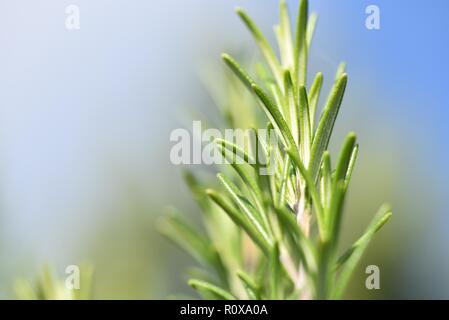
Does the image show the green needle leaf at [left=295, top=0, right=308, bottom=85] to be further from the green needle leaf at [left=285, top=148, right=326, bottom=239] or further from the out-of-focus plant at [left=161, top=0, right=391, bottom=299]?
the green needle leaf at [left=285, top=148, right=326, bottom=239]

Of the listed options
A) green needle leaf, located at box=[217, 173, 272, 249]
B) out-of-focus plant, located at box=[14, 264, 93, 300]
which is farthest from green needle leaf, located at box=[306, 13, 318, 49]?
out-of-focus plant, located at box=[14, 264, 93, 300]

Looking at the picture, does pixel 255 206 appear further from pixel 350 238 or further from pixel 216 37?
pixel 216 37

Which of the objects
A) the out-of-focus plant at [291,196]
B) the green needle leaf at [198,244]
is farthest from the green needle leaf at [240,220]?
the green needle leaf at [198,244]

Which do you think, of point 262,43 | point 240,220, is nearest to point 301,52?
point 262,43

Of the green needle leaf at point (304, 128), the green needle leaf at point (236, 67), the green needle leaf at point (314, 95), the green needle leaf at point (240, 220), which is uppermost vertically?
the green needle leaf at point (236, 67)

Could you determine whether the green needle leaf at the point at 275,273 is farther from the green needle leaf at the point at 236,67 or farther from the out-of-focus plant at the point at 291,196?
the green needle leaf at the point at 236,67
